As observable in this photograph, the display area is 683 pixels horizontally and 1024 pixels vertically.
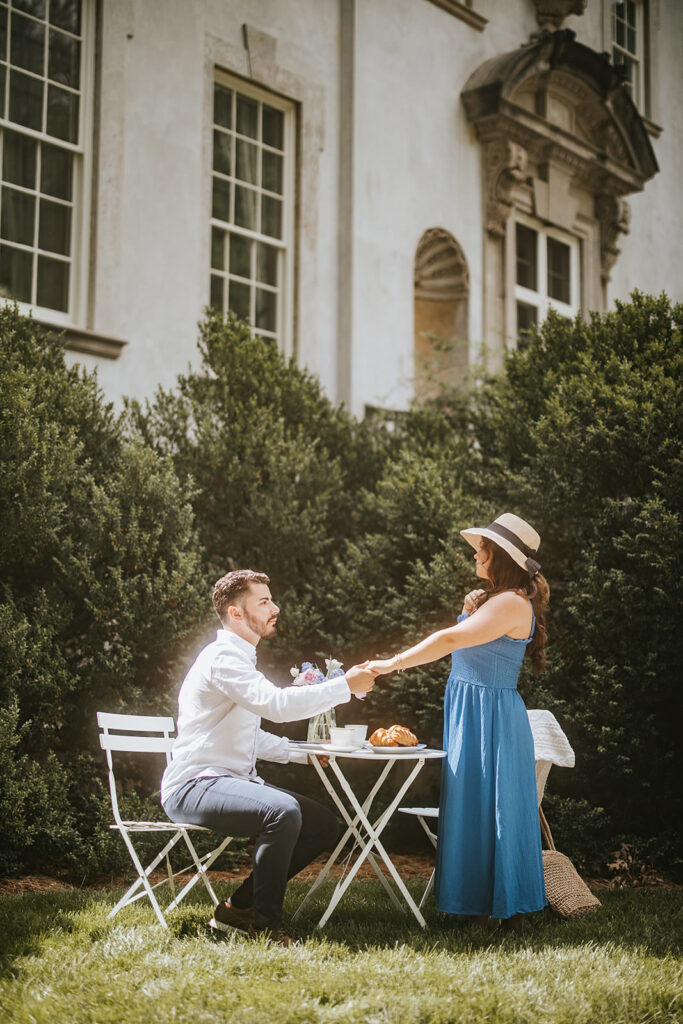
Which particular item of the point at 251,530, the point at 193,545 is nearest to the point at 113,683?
the point at 193,545

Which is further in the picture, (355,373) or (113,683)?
(355,373)

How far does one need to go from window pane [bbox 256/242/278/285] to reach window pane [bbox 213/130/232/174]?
80 centimetres

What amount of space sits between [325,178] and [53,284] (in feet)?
11.1

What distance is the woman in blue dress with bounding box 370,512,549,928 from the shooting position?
204 inches

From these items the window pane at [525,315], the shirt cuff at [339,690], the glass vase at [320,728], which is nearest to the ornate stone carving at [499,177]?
the window pane at [525,315]

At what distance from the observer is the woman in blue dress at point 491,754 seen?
519 cm

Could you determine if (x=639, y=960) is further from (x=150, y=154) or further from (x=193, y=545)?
(x=150, y=154)

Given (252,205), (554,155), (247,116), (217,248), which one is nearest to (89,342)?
(217,248)

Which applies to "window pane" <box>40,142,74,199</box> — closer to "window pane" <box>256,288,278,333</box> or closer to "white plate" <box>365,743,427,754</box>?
"window pane" <box>256,288,278,333</box>

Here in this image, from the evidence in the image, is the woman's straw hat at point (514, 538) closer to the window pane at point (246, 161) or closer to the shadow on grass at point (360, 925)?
the shadow on grass at point (360, 925)

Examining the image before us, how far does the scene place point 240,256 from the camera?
1141 centimetres

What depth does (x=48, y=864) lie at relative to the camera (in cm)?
679

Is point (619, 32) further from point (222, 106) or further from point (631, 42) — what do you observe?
point (222, 106)

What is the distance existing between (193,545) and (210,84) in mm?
5224
